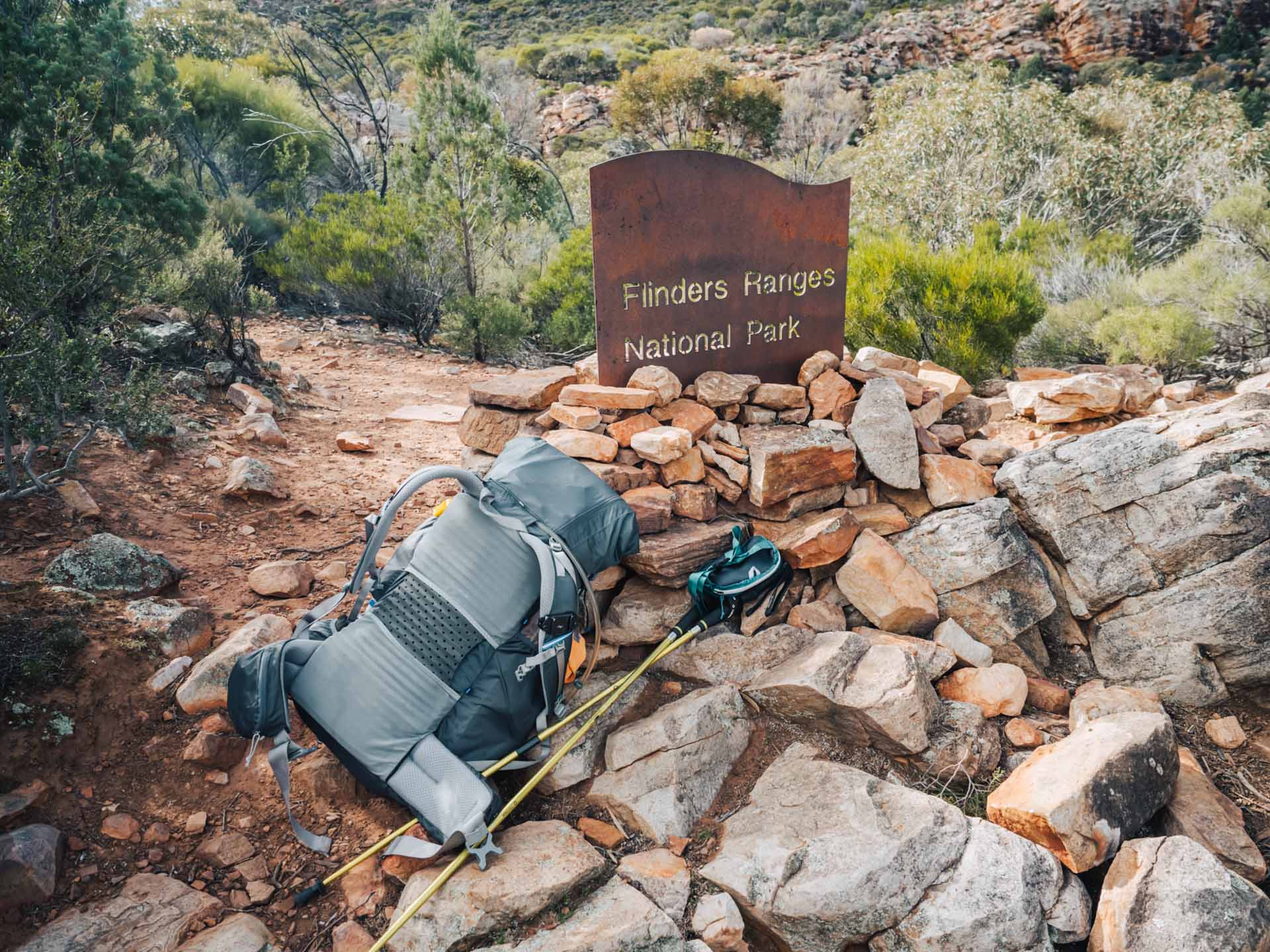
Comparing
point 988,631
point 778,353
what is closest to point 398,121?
point 778,353

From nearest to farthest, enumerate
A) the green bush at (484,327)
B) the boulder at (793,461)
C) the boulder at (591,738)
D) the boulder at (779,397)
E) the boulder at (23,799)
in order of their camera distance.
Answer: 1. the boulder at (23,799)
2. the boulder at (591,738)
3. the boulder at (793,461)
4. the boulder at (779,397)
5. the green bush at (484,327)

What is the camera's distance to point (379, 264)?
29.3 feet

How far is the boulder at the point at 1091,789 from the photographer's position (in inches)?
87.4

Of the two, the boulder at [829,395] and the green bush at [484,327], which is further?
the green bush at [484,327]

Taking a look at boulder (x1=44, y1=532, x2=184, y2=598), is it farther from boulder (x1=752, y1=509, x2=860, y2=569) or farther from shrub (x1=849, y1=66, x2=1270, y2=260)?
shrub (x1=849, y1=66, x2=1270, y2=260)

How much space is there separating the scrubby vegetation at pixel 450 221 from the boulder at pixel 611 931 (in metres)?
2.92

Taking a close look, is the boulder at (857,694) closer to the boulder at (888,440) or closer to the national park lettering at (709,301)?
the boulder at (888,440)

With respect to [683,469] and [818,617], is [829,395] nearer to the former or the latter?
[683,469]

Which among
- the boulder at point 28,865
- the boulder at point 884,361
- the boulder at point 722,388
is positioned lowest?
the boulder at point 28,865

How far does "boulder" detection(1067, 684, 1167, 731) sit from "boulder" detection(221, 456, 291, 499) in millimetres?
3721

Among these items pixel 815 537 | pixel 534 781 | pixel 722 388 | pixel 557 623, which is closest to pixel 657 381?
pixel 722 388

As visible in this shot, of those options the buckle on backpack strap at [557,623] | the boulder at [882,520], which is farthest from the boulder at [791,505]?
the buckle on backpack strap at [557,623]

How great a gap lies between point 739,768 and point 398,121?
77.4 ft

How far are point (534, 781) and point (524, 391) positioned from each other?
1.70 metres
